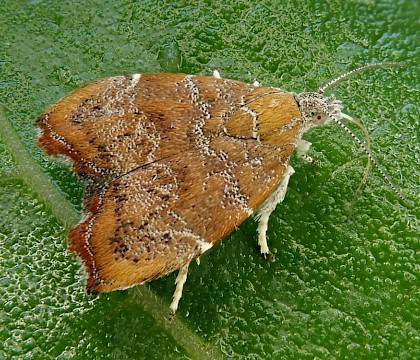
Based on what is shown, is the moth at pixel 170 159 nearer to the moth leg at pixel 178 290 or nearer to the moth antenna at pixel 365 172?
the moth leg at pixel 178 290

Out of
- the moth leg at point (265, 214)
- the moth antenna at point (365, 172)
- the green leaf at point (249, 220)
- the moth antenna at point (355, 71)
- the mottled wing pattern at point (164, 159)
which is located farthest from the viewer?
the moth antenna at point (355, 71)

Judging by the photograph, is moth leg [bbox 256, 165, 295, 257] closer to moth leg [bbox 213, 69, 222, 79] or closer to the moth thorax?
the moth thorax

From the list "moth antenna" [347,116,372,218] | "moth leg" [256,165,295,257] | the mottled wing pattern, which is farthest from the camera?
"moth antenna" [347,116,372,218]

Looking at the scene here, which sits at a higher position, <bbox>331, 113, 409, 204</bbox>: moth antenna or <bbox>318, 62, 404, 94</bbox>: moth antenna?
<bbox>318, 62, 404, 94</bbox>: moth antenna

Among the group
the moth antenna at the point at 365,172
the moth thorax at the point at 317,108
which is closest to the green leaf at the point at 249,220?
the moth antenna at the point at 365,172

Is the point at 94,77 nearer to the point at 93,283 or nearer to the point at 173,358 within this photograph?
the point at 93,283

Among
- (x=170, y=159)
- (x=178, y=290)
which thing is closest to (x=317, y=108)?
(x=170, y=159)

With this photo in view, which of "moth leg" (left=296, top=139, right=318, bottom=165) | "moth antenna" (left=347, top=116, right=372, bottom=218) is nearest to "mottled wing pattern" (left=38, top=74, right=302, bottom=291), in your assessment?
"moth leg" (left=296, top=139, right=318, bottom=165)

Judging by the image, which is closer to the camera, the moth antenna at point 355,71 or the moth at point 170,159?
the moth at point 170,159
